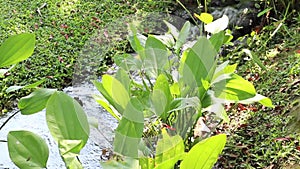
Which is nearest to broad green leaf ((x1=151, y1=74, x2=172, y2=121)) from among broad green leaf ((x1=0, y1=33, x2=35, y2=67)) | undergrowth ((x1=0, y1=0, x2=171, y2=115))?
broad green leaf ((x1=0, y1=33, x2=35, y2=67))

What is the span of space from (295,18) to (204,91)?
46.6 inches

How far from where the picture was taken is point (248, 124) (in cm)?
163

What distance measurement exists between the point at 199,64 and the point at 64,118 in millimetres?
481

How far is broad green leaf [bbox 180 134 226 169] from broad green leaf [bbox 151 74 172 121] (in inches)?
15.4

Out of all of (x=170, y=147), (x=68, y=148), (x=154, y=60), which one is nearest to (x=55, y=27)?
(x=154, y=60)

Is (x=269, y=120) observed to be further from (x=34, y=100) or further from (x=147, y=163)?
(x=34, y=100)

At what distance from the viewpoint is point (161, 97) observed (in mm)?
1202

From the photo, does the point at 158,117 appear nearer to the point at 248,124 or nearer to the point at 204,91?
the point at 204,91

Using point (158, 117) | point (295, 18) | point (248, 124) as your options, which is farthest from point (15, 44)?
point (295, 18)

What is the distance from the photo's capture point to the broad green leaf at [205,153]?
788mm

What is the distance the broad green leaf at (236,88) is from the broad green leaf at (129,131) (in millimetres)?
427

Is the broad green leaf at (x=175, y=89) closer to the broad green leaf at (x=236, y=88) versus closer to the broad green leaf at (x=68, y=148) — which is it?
the broad green leaf at (x=236, y=88)

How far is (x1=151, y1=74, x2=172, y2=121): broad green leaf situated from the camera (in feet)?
3.92

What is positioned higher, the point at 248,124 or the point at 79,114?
the point at 79,114
